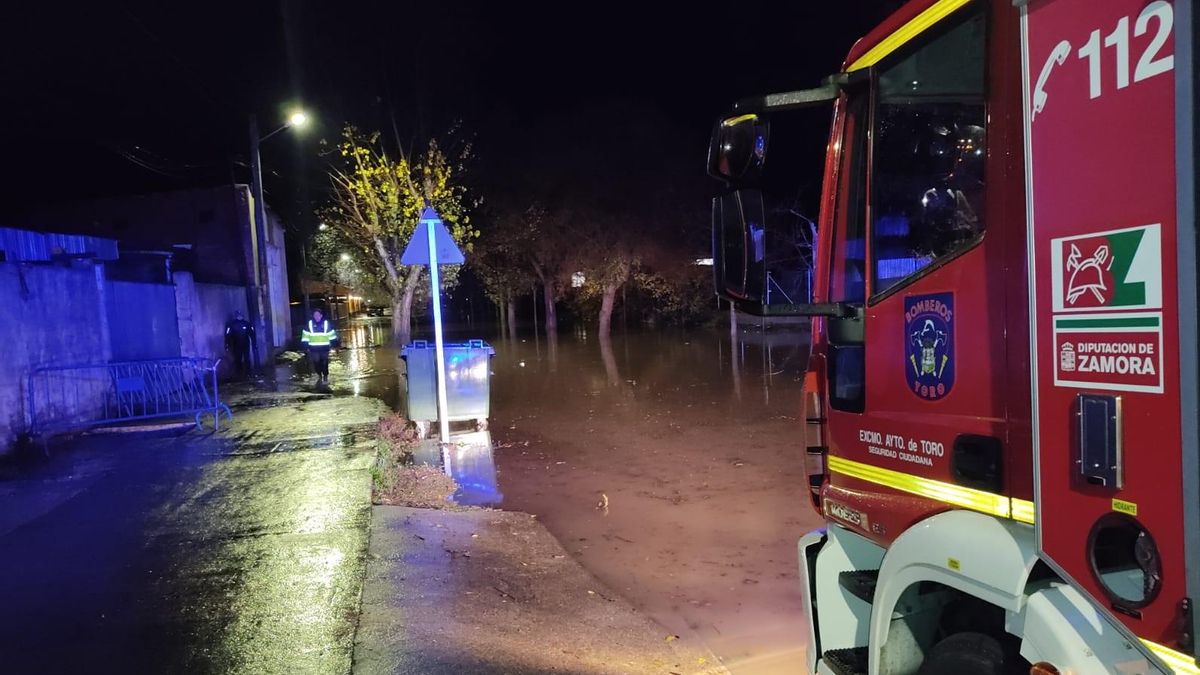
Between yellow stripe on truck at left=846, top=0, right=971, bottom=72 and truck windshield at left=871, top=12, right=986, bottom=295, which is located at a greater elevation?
yellow stripe on truck at left=846, top=0, right=971, bottom=72

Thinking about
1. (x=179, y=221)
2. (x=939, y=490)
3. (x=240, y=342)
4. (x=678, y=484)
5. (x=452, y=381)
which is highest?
(x=179, y=221)

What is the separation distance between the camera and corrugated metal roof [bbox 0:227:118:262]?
29.6 feet

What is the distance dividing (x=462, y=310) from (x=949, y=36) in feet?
232

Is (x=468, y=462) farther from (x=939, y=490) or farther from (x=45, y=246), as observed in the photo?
(x=939, y=490)

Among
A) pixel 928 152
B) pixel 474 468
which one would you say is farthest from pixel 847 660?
pixel 474 468

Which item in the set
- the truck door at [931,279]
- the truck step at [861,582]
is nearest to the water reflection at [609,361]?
the truck step at [861,582]

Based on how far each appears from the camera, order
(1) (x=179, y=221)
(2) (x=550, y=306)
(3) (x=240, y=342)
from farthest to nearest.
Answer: (2) (x=550, y=306) → (1) (x=179, y=221) → (3) (x=240, y=342)

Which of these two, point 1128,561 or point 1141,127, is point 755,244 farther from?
point 1128,561

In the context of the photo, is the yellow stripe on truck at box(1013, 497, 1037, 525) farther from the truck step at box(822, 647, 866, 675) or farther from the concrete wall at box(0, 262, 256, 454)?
the concrete wall at box(0, 262, 256, 454)

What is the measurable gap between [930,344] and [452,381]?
844 centimetres

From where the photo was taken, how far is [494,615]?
4.50 meters

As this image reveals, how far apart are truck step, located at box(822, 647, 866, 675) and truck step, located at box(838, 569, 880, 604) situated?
216 millimetres

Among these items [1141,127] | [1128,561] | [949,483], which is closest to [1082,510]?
[1128,561]

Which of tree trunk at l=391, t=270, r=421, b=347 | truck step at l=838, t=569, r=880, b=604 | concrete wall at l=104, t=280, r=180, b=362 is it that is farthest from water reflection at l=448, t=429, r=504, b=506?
tree trunk at l=391, t=270, r=421, b=347
